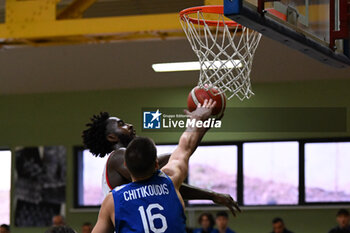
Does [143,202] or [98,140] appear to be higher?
[98,140]

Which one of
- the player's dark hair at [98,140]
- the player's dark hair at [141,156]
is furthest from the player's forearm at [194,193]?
the player's dark hair at [98,140]

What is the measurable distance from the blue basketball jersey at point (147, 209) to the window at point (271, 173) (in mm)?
8069

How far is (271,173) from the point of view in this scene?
36.5ft

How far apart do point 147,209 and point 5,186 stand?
9.98 metres

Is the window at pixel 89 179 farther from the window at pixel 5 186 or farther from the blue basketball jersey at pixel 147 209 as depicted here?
the blue basketball jersey at pixel 147 209

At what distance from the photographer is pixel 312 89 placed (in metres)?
11.2

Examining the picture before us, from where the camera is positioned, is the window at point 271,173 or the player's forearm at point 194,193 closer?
the player's forearm at point 194,193

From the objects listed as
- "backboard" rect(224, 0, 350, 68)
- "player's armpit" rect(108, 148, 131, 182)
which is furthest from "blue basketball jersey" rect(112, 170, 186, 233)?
"backboard" rect(224, 0, 350, 68)

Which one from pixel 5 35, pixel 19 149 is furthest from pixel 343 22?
pixel 19 149

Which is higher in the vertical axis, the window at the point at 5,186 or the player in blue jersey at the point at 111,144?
the player in blue jersey at the point at 111,144

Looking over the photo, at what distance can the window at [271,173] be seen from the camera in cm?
1109

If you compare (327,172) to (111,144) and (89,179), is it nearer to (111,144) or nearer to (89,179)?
(89,179)

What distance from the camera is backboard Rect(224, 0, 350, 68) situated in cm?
404

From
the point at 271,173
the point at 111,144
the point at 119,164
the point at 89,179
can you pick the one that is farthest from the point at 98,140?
the point at 89,179
